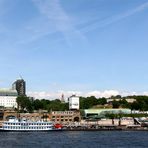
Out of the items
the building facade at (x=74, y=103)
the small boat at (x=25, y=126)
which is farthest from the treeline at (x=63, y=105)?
the small boat at (x=25, y=126)

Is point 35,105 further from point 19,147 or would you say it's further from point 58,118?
point 19,147

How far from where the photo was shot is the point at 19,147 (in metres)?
72.8

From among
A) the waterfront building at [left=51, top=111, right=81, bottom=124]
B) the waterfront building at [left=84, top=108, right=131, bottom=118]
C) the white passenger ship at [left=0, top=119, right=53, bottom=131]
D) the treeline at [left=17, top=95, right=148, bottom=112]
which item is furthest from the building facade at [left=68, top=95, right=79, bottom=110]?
the white passenger ship at [left=0, top=119, right=53, bottom=131]

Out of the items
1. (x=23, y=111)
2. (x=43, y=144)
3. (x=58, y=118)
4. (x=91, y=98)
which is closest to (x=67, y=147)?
(x=43, y=144)

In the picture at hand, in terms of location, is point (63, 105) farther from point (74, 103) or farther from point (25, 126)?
point (25, 126)

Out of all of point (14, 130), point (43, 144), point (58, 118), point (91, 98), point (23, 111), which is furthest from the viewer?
point (91, 98)

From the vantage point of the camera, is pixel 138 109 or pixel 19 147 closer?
pixel 19 147

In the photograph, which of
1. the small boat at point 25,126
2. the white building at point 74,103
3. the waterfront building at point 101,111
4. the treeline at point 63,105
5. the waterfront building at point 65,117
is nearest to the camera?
the small boat at point 25,126

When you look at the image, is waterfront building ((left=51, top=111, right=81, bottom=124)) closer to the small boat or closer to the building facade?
the building facade

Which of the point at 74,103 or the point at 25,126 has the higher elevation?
the point at 74,103

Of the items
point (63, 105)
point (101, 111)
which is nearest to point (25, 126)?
point (101, 111)

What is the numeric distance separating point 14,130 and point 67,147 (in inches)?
1815

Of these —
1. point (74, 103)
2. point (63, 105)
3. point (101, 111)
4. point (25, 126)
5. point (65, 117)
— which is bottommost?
point (25, 126)

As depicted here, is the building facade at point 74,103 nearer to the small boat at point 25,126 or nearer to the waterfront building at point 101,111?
the waterfront building at point 101,111
